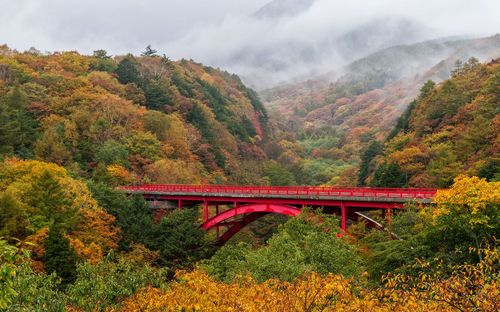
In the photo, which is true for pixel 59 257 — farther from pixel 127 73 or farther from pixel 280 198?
pixel 127 73

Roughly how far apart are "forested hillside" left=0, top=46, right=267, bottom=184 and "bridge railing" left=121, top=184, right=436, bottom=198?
26.0 feet

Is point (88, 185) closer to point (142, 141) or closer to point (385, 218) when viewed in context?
point (142, 141)

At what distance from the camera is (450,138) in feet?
189

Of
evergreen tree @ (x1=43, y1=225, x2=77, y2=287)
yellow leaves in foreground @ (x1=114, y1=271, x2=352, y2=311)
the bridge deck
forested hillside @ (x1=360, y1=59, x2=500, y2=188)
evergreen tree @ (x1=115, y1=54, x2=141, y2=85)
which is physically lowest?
evergreen tree @ (x1=43, y1=225, x2=77, y2=287)

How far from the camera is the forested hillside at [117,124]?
59.8 metres

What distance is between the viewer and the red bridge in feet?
111

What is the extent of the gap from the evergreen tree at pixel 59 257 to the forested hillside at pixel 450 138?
101ft

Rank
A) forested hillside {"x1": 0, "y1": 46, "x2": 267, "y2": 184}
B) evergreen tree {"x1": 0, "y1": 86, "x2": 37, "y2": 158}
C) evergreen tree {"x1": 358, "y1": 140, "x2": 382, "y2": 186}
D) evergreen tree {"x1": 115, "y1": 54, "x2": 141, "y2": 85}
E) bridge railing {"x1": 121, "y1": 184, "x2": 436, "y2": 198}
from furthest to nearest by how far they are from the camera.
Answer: evergreen tree {"x1": 115, "y1": 54, "x2": 141, "y2": 85} < evergreen tree {"x1": 358, "y1": 140, "x2": 382, "y2": 186} < forested hillside {"x1": 0, "y1": 46, "x2": 267, "y2": 184} < evergreen tree {"x1": 0, "y1": 86, "x2": 37, "y2": 158} < bridge railing {"x1": 121, "y1": 184, "x2": 436, "y2": 198}

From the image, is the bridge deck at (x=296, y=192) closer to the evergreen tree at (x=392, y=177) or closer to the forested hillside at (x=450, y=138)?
the forested hillside at (x=450, y=138)

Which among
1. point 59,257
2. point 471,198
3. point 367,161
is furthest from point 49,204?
point 367,161

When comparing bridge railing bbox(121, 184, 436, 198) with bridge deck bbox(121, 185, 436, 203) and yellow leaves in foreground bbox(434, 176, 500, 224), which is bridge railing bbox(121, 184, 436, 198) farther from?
yellow leaves in foreground bbox(434, 176, 500, 224)

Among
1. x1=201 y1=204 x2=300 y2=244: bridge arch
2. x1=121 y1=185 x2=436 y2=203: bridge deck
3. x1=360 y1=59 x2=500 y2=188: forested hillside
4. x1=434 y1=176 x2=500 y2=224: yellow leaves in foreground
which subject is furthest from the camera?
x1=360 y1=59 x2=500 y2=188: forested hillside

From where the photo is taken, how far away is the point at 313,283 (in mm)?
13102

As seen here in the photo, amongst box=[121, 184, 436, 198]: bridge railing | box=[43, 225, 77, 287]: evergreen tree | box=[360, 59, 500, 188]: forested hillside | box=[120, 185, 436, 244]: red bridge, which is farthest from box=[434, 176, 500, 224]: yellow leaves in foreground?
box=[43, 225, 77, 287]: evergreen tree
